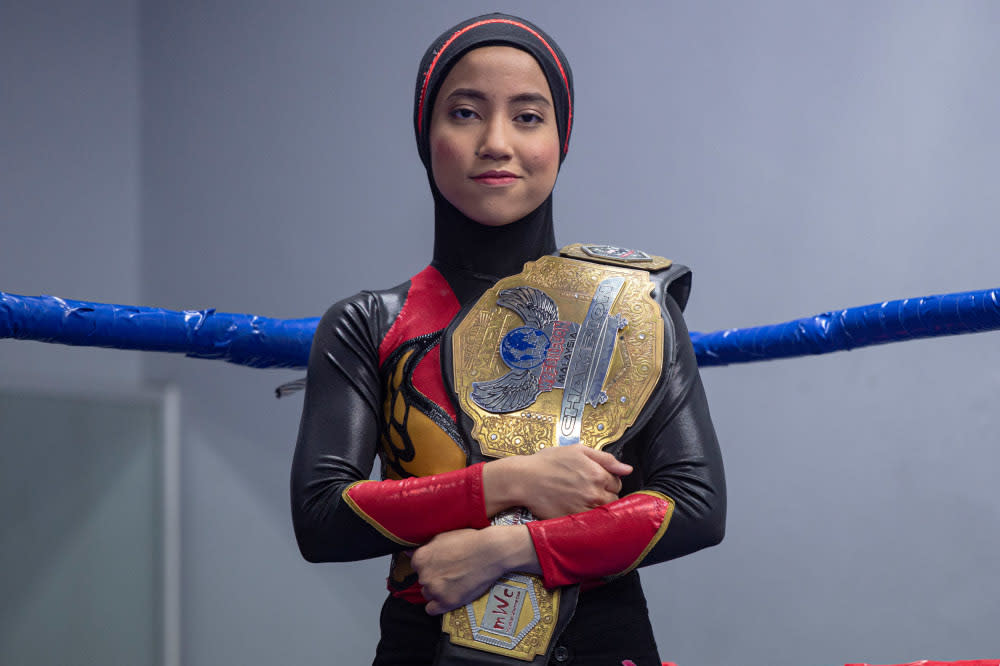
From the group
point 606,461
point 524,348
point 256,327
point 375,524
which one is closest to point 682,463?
point 606,461

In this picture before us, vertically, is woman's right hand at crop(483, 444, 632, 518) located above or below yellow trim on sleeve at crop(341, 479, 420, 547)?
above

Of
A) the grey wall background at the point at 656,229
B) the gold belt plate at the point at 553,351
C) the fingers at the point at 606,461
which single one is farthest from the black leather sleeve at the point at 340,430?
the grey wall background at the point at 656,229

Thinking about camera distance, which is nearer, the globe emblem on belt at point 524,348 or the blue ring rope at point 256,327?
the globe emblem on belt at point 524,348

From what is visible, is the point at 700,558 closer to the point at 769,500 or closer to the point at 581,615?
the point at 769,500

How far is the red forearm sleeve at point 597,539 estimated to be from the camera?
0.96 metres

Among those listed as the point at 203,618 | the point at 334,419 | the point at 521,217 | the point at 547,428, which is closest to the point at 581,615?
the point at 547,428

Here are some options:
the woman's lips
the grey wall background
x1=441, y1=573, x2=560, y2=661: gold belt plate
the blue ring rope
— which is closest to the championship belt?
x1=441, y1=573, x2=560, y2=661: gold belt plate

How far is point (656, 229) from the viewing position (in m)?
2.78

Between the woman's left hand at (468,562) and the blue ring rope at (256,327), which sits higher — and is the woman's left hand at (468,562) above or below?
below

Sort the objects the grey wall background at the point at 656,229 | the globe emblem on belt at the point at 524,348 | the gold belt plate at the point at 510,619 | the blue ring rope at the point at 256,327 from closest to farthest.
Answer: the gold belt plate at the point at 510,619 → the globe emblem on belt at the point at 524,348 → the blue ring rope at the point at 256,327 → the grey wall background at the point at 656,229

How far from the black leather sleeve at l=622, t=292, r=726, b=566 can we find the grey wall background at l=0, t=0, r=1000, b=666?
162 centimetres

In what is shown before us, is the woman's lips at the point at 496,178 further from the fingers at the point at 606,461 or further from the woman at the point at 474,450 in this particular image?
the fingers at the point at 606,461

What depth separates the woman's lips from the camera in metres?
1.16

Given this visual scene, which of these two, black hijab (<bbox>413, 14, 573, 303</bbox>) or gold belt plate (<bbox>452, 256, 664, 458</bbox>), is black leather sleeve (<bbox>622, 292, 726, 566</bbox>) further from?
black hijab (<bbox>413, 14, 573, 303</bbox>)
